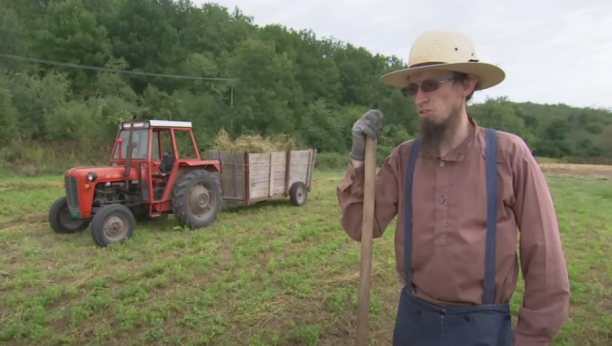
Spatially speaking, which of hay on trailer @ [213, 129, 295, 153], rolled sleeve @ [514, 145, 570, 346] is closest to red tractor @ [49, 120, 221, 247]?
hay on trailer @ [213, 129, 295, 153]

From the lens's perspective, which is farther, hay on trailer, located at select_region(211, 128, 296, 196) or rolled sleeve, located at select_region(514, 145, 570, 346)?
hay on trailer, located at select_region(211, 128, 296, 196)

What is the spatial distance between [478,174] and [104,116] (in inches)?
856

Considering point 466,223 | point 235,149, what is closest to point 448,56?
point 466,223

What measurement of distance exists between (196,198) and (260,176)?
1819 mm

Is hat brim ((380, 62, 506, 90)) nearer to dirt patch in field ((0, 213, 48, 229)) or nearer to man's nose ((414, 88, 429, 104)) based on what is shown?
man's nose ((414, 88, 429, 104))

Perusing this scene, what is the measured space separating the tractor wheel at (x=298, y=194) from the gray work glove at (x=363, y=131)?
7847mm

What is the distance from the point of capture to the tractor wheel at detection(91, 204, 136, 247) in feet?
20.2

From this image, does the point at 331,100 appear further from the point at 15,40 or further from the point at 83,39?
the point at 15,40

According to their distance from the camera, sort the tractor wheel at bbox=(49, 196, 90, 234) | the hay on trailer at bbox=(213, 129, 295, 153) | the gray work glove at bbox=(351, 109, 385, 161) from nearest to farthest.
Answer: the gray work glove at bbox=(351, 109, 385, 161), the tractor wheel at bbox=(49, 196, 90, 234), the hay on trailer at bbox=(213, 129, 295, 153)

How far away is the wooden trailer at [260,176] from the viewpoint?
29.4 feet

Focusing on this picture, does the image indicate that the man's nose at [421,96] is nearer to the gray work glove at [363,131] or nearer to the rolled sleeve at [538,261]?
the gray work glove at [363,131]

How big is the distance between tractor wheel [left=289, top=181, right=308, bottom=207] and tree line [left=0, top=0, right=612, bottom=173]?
10995 mm

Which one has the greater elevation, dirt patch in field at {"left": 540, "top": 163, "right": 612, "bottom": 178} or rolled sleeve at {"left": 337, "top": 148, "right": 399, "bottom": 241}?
rolled sleeve at {"left": 337, "top": 148, "right": 399, "bottom": 241}

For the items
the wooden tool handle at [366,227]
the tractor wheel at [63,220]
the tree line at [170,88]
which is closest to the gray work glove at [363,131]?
the wooden tool handle at [366,227]
